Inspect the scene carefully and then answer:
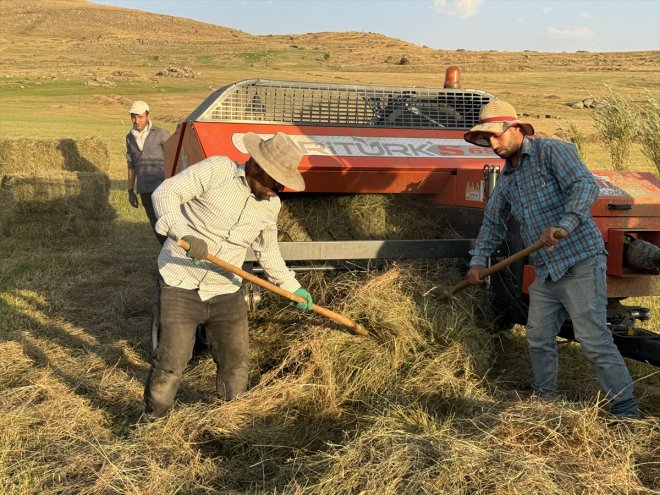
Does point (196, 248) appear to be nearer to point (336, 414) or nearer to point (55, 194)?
point (336, 414)

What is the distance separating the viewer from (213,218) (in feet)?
11.5

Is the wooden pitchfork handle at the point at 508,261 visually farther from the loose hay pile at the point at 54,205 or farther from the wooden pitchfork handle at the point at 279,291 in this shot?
the loose hay pile at the point at 54,205

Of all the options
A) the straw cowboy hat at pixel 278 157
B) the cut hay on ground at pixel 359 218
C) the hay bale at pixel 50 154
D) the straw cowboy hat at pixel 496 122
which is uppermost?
the straw cowboy hat at pixel 496 122

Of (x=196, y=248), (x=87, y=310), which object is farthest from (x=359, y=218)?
(x=87, y=310)

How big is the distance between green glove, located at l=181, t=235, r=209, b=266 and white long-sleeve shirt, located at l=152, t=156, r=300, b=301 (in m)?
0.11

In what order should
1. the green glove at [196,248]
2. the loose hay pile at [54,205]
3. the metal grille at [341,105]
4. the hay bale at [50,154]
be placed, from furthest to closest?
the hay bale at [50,154]
the loose hay pile at [54,205]
the metal grille at [341,105]
the green glove at [196,248]

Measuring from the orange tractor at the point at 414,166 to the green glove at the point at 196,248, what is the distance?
3.22ft

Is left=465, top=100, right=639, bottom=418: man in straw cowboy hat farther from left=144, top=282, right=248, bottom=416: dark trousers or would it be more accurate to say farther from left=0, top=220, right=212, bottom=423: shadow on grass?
left=0, top=220, right=212, bottom=423: shadow on grass

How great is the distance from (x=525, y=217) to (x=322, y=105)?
225 cm

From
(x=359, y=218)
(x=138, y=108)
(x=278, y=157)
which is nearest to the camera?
(x=278, y=157)

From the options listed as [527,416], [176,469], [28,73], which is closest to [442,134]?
[527,416]

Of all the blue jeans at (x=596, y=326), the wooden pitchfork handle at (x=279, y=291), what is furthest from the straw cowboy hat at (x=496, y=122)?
the wooden pitchfork handle at (x=279, y=291)

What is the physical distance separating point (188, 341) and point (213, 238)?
52 cm

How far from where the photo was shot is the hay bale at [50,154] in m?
12.5
